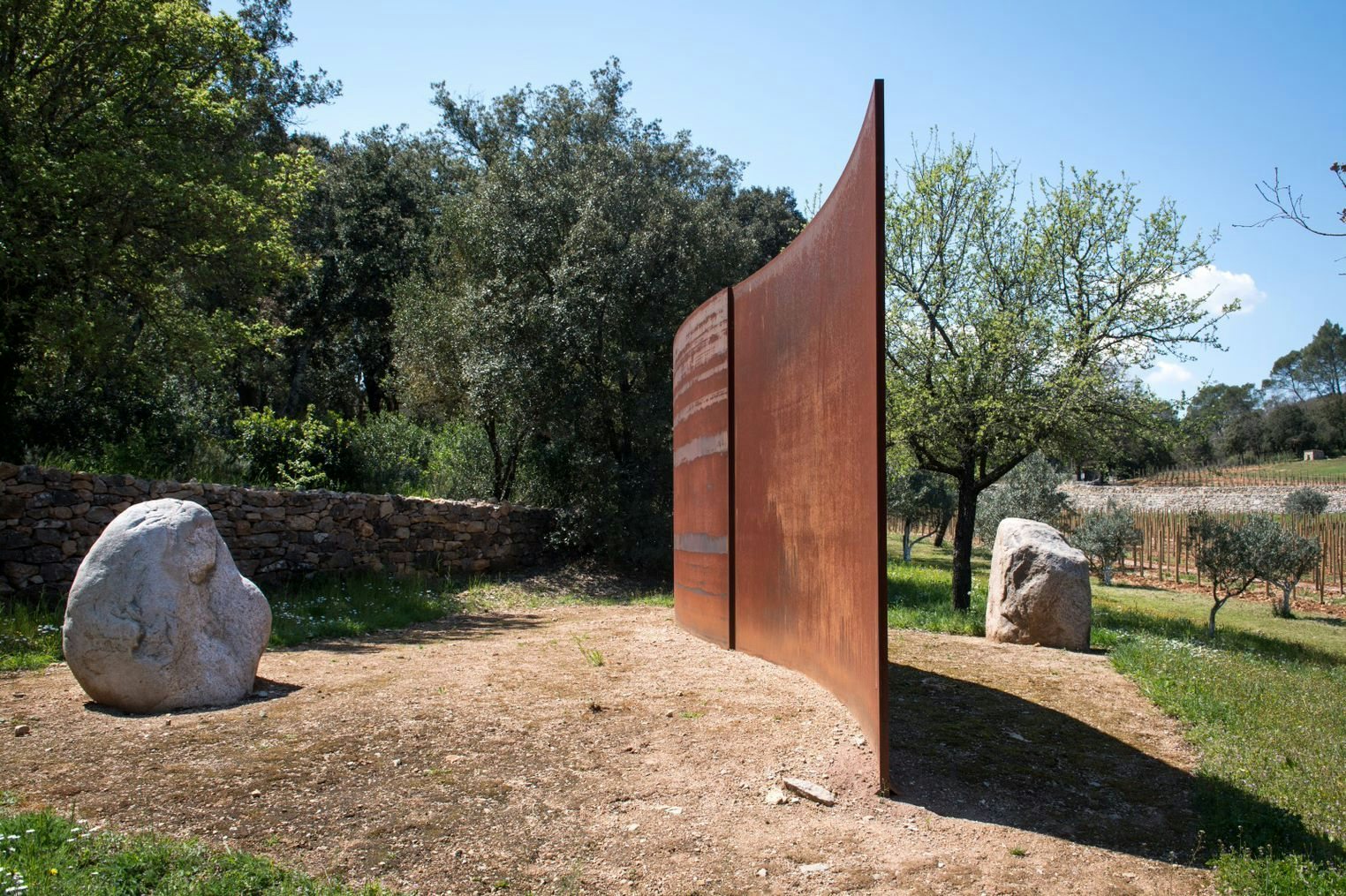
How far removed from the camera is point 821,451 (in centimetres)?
579

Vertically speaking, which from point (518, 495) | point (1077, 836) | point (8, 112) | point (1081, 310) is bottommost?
point (1077, 836)

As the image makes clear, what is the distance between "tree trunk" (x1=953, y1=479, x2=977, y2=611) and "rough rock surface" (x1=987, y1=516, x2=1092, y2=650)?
2647 mm

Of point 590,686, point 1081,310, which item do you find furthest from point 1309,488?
point 590,686

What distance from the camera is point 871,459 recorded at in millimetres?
4652

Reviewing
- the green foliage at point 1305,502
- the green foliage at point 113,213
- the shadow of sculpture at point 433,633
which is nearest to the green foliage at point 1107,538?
the green foliage at point 1305,502

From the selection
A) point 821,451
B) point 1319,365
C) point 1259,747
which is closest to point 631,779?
point 821,451

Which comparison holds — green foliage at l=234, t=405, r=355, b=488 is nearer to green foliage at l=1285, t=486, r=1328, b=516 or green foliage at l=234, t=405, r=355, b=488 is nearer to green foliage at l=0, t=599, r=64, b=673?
green foliage at l=0, t=599, r=64, b=673

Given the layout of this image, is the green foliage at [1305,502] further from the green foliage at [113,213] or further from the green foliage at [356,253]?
the green foliage at [113,213]

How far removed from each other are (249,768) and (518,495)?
1193 centimetres

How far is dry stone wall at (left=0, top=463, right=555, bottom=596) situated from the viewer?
8891 mm

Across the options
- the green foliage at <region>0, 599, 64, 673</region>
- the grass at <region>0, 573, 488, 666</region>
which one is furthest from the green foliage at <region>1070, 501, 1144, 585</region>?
the green foliage at <region>0, 599, 64, 673</region>

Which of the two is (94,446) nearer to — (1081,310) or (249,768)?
(249,768)

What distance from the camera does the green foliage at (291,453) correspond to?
12.8 metres

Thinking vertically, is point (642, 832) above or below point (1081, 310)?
below
